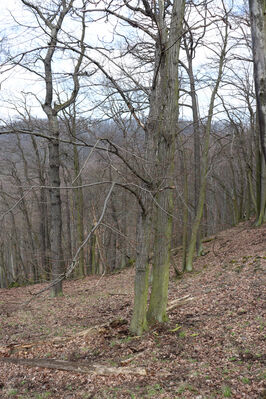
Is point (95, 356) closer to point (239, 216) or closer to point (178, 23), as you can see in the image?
point (178, 23)

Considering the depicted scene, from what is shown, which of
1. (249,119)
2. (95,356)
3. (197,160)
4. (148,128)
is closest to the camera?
(95,356)

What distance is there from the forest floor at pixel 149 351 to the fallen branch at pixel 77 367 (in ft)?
0.05

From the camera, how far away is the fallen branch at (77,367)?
15.5 ft

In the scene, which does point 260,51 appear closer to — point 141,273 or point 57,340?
point 141,273

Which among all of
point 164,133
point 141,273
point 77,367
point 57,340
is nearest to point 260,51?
point 164,133

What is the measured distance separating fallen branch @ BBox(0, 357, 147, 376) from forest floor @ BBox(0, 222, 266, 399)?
0.05 feet

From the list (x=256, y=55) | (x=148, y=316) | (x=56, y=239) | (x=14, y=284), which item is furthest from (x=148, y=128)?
(x=14, y=284)

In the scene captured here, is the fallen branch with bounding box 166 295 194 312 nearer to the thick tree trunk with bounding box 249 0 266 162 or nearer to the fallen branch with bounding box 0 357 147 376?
the fallen branch with bounding box 0 357 147 376

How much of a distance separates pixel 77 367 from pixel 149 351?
112 cm

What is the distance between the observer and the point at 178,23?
6.04 m

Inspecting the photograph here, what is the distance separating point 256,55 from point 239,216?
61.2 ft

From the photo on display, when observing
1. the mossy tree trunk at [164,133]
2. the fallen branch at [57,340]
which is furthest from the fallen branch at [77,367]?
the mossy tree trunk at [164,133]

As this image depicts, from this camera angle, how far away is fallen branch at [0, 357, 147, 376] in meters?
4.72

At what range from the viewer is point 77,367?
16.5 ft
